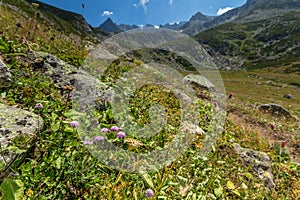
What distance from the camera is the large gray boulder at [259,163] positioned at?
5.10 m

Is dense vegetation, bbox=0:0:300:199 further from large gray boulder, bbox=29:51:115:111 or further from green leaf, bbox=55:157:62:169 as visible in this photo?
large gray boulder, bbox=29:51:115:111

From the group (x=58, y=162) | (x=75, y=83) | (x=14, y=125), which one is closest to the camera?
(x=58, y=162)

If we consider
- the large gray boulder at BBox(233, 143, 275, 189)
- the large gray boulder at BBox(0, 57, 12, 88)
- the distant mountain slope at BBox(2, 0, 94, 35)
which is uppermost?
the distant mountain slope at BBox(2, 0, 94, 35)

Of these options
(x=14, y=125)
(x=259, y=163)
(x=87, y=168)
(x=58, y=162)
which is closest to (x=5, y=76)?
(x=14, y=125)

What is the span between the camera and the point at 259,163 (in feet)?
19.0

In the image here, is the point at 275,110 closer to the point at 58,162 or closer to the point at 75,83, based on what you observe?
the point at 75,83

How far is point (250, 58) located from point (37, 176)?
189531mm

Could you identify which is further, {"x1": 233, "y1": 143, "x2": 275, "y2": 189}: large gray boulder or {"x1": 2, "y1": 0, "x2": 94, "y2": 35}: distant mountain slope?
{"x1": 2, "y1": 0, "x2": 94, "y2": 35}: distant mountain slope

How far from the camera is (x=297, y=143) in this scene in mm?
10914

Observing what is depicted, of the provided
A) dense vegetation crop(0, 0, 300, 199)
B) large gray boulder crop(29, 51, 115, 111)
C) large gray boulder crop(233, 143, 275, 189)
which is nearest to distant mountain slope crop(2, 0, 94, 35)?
large gray boulder crop(29, 51, 115, 111)

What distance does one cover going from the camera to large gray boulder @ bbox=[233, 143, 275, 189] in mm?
5100

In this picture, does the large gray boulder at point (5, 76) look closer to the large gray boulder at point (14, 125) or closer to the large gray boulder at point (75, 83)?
the large gray boulder at point (75, 83)

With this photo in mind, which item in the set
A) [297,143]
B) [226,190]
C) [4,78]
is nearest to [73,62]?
[4,78]

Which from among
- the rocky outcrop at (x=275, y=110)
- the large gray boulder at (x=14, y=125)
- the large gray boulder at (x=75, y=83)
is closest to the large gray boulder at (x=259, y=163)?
the large gray boulder at (x=75, y=83)
